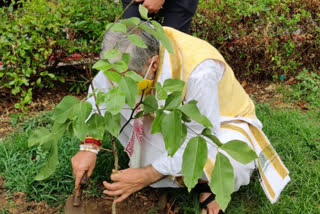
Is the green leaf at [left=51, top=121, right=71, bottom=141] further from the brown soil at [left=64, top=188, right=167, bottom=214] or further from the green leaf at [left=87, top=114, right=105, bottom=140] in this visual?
the brown soil at [left=64, top=188, right=167, bottom=214]

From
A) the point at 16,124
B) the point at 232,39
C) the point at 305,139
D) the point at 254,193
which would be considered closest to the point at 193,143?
the point at 254,193

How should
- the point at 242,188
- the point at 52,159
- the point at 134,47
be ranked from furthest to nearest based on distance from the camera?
the point at 242,188 → the point at 134,47 → the point at 52,159

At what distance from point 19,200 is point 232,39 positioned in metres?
2.26

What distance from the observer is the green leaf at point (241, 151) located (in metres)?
1.00

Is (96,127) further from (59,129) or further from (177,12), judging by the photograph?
(177,12)

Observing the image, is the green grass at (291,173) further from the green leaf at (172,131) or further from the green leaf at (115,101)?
the green leaf at (115,101)

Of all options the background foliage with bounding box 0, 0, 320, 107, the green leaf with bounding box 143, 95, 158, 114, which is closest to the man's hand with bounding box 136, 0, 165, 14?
the background foliage with bounding box 0, 0, 320, 107

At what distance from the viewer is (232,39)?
3506mm

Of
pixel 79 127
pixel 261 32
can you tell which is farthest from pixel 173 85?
pixel 261 32

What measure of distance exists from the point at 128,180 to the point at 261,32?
2266 millimetres

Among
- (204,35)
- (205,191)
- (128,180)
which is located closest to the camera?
(128,180)

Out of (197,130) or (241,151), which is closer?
(241,151)

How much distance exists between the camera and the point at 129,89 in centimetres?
94

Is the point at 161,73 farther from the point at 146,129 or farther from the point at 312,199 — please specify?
the point at 312,199
